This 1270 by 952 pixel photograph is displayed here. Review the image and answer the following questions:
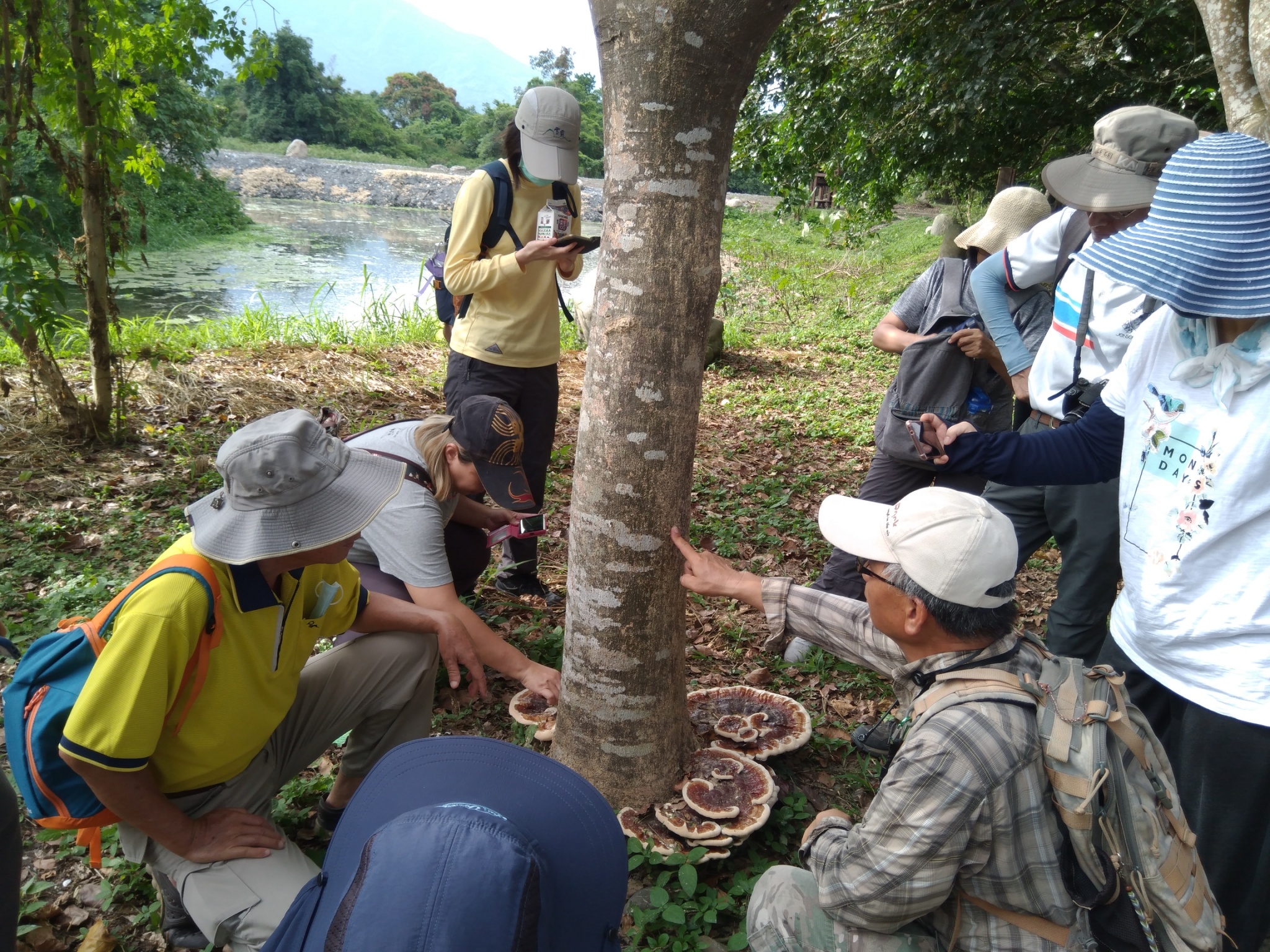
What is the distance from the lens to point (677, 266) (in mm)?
2000

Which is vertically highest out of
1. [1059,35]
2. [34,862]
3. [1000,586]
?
[1059,35]

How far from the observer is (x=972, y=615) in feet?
5.16

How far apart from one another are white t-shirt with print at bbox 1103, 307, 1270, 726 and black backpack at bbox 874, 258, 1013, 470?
1.30m

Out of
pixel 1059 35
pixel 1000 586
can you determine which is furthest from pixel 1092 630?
pixel 1059 35

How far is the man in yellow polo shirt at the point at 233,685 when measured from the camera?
1.68 meters

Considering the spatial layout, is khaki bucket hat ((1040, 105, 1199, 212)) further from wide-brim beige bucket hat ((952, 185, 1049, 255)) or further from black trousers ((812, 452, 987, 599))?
black trousers ((812, 452, 987, 599))

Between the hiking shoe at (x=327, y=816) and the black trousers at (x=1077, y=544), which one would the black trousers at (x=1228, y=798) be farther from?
the hiking shoe at (x=327, y=816)

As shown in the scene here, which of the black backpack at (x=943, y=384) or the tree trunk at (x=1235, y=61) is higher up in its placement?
the tree trunk at (x=1235, y=61)

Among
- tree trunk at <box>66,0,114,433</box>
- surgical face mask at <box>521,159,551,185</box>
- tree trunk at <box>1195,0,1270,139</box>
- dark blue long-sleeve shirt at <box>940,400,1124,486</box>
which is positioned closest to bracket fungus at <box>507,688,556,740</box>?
dark blue long-sleeve shirt at <box>940,400,1124,486</box>

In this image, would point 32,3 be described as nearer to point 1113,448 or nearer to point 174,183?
point 1113,448

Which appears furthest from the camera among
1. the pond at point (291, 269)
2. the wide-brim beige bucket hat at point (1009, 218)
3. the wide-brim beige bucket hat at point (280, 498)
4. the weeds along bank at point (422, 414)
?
the pond at point (291, 269)

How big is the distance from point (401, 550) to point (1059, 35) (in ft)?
27.6

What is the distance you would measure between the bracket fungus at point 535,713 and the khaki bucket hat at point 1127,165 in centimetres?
231

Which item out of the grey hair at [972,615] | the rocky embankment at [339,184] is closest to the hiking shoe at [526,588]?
the grey hair at [972,615]
